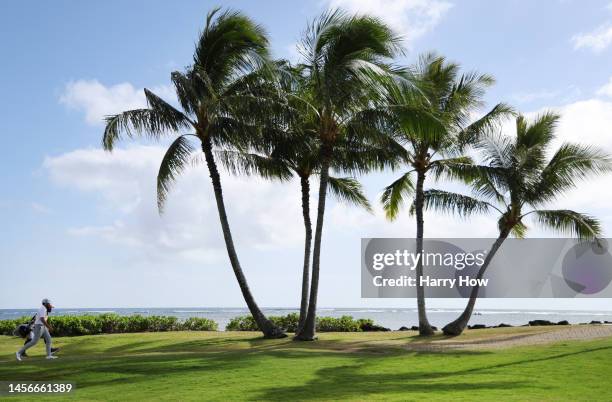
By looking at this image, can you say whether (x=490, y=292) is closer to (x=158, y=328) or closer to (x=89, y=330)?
(x=158, y=328)

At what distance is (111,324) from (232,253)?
26.7 feet

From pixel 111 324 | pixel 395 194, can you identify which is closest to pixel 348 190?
pixel 395 194

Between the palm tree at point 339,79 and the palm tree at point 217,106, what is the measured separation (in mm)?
1727

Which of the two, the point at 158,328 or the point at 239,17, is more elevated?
the point at 239,17

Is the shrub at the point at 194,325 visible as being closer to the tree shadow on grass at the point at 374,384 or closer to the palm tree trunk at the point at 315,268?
the palm tree trunk at the point at 315,268

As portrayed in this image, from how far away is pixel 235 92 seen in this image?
23.0m

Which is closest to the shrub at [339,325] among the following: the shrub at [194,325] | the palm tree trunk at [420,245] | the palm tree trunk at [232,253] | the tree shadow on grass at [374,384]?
the palm tree trunk at [420,245]

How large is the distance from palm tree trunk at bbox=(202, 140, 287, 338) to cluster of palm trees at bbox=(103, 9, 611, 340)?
35 millimetres

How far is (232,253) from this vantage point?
2342cm

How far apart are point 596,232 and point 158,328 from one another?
17664 mm

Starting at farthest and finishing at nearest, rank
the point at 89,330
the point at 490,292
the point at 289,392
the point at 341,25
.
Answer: the point at 490,292 → the point at 89,330 → the point at 341,25 → the point at 289,392

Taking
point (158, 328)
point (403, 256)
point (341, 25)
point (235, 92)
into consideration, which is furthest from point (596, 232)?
point (158, 328)

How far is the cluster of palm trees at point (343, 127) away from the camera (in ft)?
70.5

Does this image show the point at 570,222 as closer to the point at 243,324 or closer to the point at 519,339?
the point at 519,339
